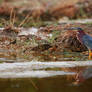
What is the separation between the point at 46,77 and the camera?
4.68m

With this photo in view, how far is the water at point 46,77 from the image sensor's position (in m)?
4.03

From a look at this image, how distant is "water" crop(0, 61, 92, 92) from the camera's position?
403cm

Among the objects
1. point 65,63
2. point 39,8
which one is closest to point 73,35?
point 65,63

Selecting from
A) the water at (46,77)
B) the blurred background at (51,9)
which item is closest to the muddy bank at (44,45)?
the water at (46,77)

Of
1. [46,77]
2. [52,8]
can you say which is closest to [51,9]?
[52,8]

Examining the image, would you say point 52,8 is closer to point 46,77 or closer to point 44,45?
point 44,45

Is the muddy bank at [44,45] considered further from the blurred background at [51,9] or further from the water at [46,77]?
the blurred background at [51,9]

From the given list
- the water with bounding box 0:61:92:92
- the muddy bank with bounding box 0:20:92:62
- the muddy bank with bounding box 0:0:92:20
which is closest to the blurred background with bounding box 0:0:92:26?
the muddy bank with bounding box 0:0:92:20

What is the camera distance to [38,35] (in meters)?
8.91

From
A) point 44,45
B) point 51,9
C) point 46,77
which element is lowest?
point 46,77

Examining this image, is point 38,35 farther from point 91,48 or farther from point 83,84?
point 83,84

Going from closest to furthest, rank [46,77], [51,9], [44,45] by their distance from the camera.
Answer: [46,77] < [44,45] < [51,9]

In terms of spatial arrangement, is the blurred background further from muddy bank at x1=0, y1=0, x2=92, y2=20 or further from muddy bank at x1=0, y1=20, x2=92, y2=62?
muddy bank at x1=0, y1=20, x2=92, y2=62

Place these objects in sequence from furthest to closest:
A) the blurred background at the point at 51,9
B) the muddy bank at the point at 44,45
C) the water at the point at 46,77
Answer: the blurred background at the point at 51,9
the muddy bank at the point at 44,45
the water at the point at 46,77
